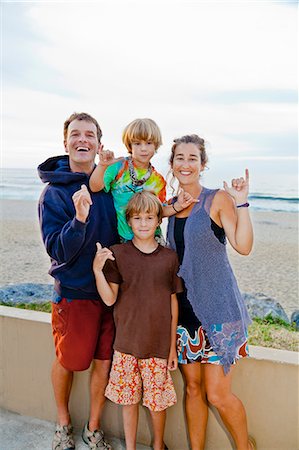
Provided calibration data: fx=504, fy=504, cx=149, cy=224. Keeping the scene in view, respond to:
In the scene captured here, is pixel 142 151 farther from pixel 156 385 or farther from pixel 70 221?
pixel 156 385

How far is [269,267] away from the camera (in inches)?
420

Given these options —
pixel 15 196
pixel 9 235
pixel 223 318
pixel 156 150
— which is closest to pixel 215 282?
pixel 223 318

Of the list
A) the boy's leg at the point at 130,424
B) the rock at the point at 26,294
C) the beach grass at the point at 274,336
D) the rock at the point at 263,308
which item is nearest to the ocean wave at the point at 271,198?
the rock at the point at 263,308

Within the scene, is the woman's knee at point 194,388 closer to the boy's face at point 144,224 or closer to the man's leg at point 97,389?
the man's leg at point 97,389

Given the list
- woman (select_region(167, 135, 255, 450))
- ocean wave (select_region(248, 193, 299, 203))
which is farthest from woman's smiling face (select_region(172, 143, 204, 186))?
ocean wave (select_region(248, 193, 299, 203))

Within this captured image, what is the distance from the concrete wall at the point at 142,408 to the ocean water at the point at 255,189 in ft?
55.8

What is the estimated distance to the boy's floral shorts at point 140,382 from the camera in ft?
8.90

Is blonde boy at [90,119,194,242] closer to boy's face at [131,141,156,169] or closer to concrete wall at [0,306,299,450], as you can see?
boy's face at [131,141,156,169]

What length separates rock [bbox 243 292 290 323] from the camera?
14.1 feet

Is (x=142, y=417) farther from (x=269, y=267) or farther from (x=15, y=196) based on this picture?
(x=15, y=196)

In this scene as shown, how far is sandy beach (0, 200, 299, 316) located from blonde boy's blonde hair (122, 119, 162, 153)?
4.32 meters

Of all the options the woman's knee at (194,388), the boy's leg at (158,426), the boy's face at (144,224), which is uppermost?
the boy's face at (144,224)

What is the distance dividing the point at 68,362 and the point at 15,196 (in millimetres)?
23266

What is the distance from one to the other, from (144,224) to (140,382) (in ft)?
2.87
